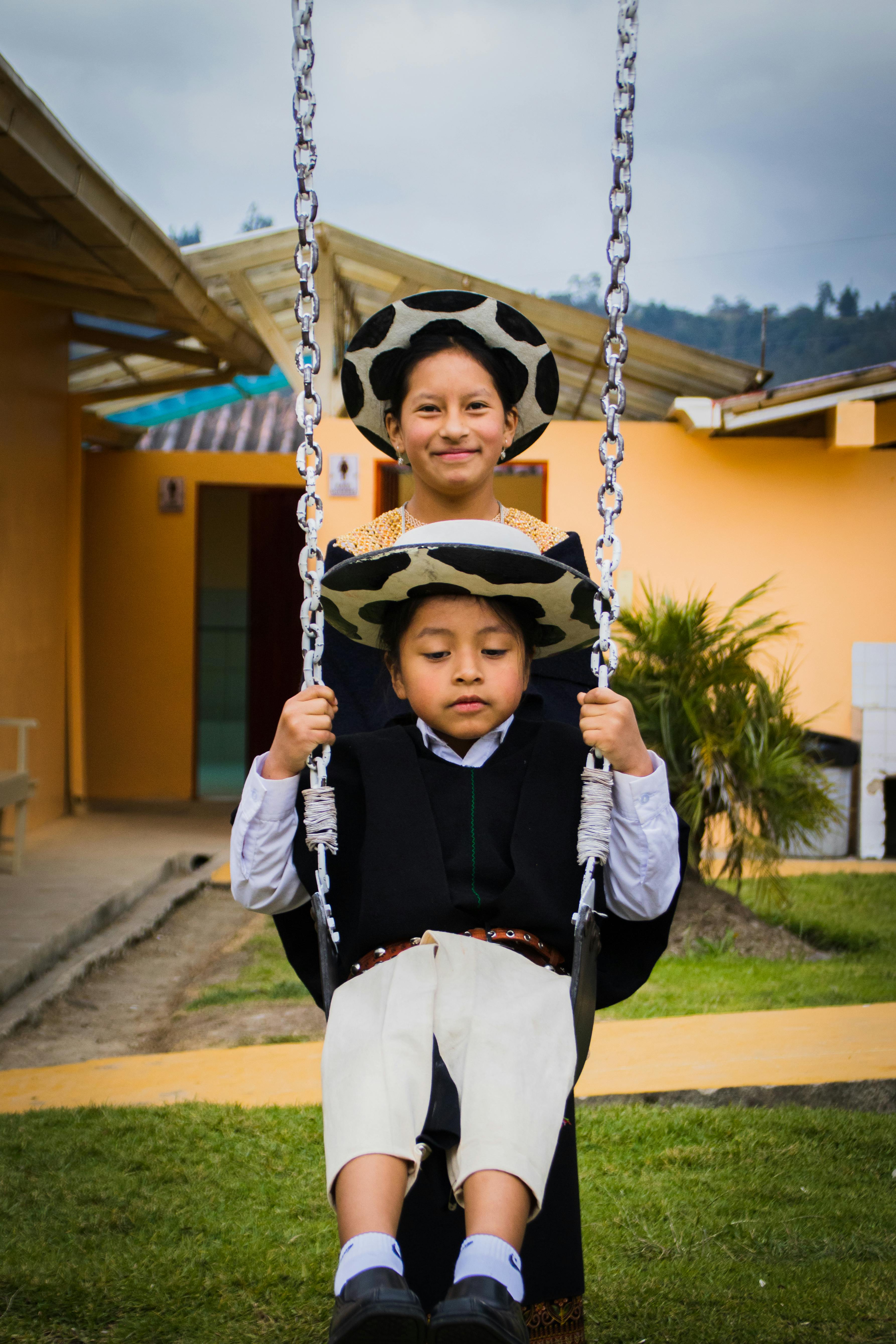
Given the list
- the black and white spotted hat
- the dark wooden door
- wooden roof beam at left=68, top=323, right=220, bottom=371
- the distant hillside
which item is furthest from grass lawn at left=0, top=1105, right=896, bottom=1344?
the distant hillside

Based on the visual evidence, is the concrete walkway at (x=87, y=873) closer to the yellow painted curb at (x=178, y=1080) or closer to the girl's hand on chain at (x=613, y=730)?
the yellow painted curb at (x=178, y=1080)

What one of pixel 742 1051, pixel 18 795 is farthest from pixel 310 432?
pixel 18 795

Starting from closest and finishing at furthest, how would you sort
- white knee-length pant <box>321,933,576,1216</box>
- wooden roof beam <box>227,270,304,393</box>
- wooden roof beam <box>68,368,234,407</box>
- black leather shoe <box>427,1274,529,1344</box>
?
black leather shoe <box>427,1274,529,1344</box>
white knee-length pant <box>321,933,576,1216</box>
wooden roof beam <box>227,270,304,393</box>
wooden roof beam <box>68,368,234,407</box>

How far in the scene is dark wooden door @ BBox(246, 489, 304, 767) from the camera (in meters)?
10.4

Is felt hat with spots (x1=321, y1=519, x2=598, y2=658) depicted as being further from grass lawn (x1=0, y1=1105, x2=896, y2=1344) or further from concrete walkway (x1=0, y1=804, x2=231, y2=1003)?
concrete walkway (x1=0, y1=804, x2=231, y2=1003)

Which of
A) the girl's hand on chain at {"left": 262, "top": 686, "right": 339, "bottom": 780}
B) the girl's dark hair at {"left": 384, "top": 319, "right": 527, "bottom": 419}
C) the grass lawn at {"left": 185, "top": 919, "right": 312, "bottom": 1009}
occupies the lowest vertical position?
the grass lawn at {"left": 185, "top": 919, "right": 312, "bottom": 1009}

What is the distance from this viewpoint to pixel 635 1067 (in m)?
3.67

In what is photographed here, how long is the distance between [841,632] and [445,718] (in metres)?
6.48

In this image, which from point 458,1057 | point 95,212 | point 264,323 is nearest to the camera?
point 458,1057

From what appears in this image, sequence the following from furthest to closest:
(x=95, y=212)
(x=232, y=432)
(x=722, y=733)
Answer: (x=232, y=432), (x=722, y=733), (x=95, y=212)

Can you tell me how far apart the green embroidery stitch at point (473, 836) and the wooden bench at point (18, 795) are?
4.86 m

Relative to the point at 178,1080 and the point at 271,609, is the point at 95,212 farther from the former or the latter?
the point at 271,609

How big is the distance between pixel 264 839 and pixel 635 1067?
2.30 meters

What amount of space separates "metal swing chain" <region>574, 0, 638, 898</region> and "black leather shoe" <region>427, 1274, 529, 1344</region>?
1.73 ft
